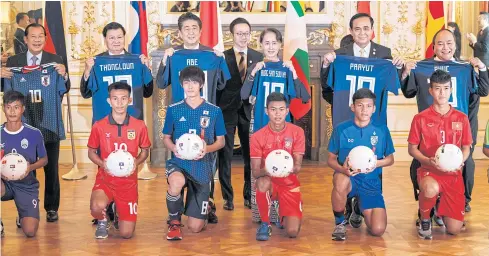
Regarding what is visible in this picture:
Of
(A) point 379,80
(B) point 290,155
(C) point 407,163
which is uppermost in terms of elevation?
(A) point 379,80

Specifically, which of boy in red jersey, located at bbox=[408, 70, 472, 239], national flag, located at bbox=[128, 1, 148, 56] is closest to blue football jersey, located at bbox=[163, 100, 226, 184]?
boy in red jersey, located at bbox=[408, 70, 472, 239]

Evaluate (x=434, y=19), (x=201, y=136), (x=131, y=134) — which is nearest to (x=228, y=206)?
(x=201, y=136)

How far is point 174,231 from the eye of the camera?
4957 mm

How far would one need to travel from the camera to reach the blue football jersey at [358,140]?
196 inches

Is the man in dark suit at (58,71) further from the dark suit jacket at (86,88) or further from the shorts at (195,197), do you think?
the shorts at (195,197)

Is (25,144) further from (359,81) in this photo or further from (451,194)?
(451,194)

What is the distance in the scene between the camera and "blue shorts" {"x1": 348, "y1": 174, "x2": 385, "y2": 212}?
5037 millimetres

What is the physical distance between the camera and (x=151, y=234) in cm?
512

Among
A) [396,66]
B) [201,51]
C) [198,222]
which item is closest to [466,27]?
[396,66]

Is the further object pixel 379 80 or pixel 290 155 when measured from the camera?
pixel 379 80

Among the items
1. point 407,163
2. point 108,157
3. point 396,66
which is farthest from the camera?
point 407,163

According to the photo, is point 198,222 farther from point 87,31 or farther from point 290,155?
point 87,31

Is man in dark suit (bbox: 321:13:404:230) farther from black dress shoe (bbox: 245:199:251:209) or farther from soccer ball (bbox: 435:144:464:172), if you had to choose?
black dress shoe (bbox: 245:199:251:209)

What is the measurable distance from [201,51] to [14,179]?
1.62 m
